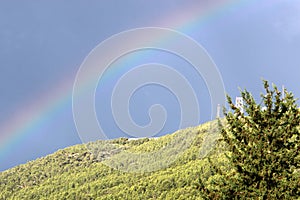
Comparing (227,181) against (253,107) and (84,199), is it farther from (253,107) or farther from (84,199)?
(84,199)

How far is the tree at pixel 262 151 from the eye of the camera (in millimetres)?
14719

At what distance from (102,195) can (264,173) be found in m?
176

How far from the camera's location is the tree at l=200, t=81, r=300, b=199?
14.7 meters

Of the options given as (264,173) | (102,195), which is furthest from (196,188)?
(102,195)

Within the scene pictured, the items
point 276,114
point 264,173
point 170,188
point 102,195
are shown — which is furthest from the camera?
point 102,195

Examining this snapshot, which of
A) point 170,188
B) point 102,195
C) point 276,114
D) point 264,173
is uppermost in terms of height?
point 102,195

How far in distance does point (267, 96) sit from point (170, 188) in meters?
153

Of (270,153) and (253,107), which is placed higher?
(253,107)

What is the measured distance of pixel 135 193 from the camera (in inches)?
6654

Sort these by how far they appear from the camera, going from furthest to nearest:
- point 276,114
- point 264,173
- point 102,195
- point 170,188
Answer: point 102,195 < point 170,188 < point 276,114 < point 264,173

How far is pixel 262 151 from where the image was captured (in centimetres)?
1522

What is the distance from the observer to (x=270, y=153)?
15156 millimetres

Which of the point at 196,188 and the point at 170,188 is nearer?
the point at 196,188

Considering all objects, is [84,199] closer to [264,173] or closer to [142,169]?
[142,169]
